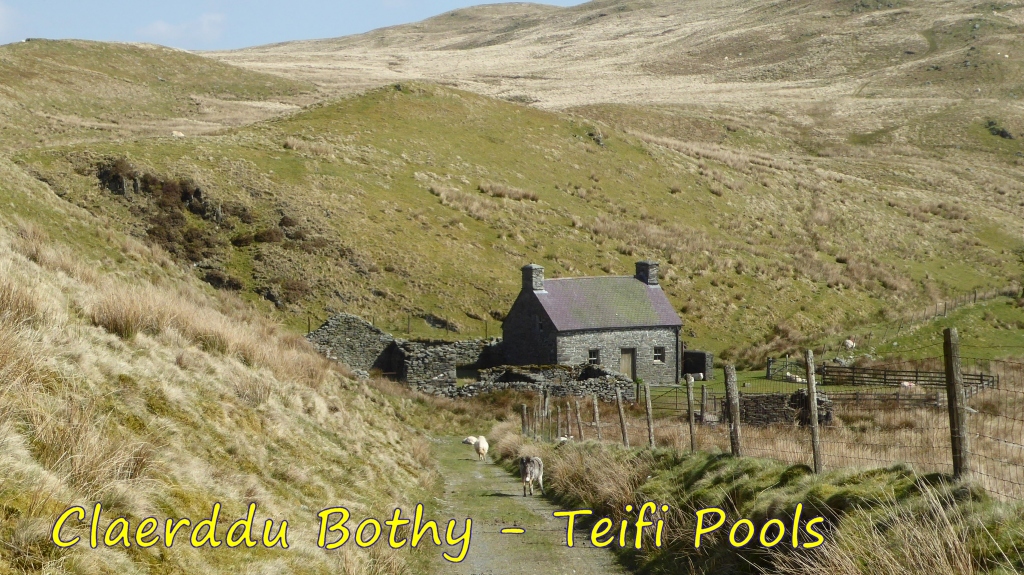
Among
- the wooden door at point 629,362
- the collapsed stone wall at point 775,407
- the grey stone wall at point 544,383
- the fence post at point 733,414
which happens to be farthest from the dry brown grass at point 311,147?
the fence post at point 733,414

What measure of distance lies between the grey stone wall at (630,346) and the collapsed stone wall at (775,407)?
529 inches

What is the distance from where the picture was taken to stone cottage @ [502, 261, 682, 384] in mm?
46562

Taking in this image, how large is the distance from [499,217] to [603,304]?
16686mm

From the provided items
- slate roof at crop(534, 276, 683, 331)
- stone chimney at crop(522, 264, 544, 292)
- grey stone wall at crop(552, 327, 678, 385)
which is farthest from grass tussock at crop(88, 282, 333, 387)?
slate roof at crop(534, 276, 683, 331)

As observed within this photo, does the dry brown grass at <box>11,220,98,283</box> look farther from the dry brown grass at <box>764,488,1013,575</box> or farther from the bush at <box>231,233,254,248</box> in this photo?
the bush at <box>231,233,254,248</box>

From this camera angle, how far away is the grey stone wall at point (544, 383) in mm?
41344

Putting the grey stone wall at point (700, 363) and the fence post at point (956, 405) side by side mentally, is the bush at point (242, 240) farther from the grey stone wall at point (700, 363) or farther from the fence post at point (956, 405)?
the fence post at point (956, 405)

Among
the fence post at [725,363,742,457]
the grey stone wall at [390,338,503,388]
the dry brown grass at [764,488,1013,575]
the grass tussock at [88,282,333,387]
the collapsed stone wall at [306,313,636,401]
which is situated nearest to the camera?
the dry brown grass at [764,488,1013,575]

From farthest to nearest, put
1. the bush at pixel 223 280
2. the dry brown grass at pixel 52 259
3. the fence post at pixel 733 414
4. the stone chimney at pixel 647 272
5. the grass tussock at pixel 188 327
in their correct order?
the stone chimney at pixel 647 272
the bush at pixel 223 280
the dry brown grass at pixel 52 259
the fence post at pixel 733 414
the grass tussock at pixel 188 327

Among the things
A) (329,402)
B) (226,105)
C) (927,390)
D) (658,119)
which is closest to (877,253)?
(927,390)

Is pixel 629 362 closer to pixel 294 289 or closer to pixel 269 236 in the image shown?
pixel 294 289

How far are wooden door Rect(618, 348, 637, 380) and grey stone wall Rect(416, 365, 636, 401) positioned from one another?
13.3 feet

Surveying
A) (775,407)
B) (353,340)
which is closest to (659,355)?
(775,407)

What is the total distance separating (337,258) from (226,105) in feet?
260
